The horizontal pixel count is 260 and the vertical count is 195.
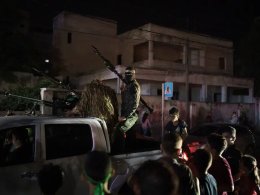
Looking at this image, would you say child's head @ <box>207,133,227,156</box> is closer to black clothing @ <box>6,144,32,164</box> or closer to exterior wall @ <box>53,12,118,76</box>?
black clothing @ <box>6,144,32,164</box>

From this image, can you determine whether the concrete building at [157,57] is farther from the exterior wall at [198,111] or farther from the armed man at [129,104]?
the armed man at [129,104]

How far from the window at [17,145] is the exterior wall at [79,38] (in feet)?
84.3

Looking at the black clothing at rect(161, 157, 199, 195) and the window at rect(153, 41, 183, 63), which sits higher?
the window at rect(153, 41, 183, 63)

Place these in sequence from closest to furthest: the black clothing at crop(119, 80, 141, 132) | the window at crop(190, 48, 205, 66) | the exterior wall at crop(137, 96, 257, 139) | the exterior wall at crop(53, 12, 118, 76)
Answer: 1. the black clothing at crop(119, 80, 141, 132)
2. the exterior wall at crop(137, 96, 257, 139)
3. the exterior wall at crop(53, 12, 118, 76)
4. the window at crop(190, 48, 205, 66)

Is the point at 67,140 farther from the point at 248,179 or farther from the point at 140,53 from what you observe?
the point at 140,53

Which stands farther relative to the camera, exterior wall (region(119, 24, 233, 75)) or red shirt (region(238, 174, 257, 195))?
exterior wall (region(119, 24, 233, 75))

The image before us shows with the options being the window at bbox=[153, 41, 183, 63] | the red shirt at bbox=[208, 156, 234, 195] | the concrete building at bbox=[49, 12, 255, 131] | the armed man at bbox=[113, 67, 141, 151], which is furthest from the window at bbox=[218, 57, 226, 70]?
the red shirt at bbox=[208, 156, 234, 195]

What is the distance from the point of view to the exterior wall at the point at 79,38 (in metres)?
30.5

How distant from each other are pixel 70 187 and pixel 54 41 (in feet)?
91.6

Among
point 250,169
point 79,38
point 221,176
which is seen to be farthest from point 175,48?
point 221,176

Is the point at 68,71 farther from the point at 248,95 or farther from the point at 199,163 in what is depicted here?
the point at 199,163

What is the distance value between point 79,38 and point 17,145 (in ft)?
89.9

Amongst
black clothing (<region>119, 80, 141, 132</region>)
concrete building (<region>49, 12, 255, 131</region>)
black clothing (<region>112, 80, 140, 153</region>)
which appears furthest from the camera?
concrete building (<region>49, 12, 255, 131</region>)

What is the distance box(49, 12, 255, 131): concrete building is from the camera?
27281 mm
